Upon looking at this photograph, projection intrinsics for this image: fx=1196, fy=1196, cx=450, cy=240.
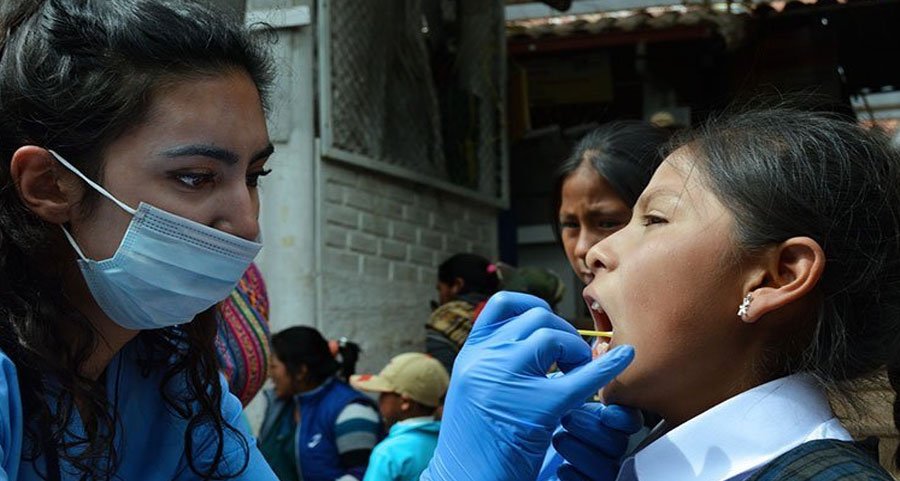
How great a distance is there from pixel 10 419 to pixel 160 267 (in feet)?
0.91

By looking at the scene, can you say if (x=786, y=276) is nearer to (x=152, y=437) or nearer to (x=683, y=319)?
(x=683, y=319)

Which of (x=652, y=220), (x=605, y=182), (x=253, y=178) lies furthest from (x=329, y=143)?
(x=652, y=220)

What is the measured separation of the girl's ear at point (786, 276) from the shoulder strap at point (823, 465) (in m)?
0.16

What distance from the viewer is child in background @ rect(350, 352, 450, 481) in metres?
3.55

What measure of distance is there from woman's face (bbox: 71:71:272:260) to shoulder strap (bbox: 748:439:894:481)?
74 cm

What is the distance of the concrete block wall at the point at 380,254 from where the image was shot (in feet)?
17.7

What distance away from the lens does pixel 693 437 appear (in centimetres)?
134

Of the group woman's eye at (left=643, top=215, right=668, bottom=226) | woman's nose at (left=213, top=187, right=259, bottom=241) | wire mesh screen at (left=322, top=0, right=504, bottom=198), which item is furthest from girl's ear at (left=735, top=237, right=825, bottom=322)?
wire mesh screen at (left=322, top=0, right=504, bottom=198)

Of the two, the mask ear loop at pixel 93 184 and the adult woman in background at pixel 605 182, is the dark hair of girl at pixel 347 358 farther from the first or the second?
the mask ear loop at pixel 93 184

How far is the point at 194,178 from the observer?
1.51 metres

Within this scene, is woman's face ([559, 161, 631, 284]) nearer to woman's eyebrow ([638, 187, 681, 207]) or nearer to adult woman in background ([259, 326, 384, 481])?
woman's eyebrow ([638, 187, 681, 207])

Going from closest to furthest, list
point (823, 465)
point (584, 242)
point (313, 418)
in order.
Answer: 1. point (823, 465)
2. point (584, 242)
3. point (313, 418)

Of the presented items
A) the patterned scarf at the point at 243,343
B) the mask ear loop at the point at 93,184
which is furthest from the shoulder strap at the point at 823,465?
the patterned scarf at the point at 243,343

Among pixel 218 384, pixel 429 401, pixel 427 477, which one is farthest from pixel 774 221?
pixel 429 401
